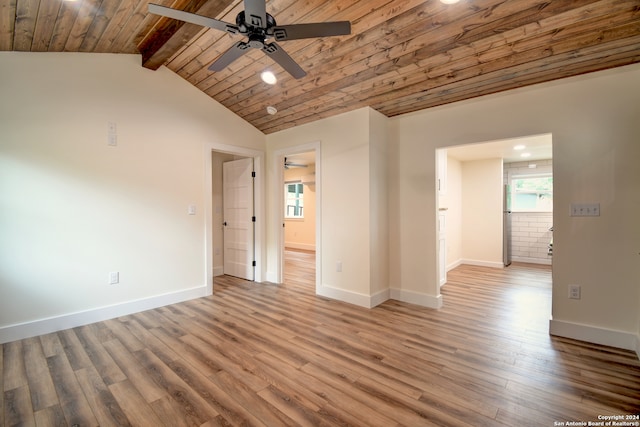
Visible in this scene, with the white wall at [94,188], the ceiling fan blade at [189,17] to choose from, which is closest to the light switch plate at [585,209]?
the ceiling fan blade at [189,17]

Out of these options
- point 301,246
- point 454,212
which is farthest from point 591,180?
point 301,246

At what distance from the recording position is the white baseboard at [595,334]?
96.3 inches

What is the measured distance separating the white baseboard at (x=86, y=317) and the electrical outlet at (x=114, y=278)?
27 cm

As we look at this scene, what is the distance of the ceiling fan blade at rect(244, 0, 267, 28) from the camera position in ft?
5.37

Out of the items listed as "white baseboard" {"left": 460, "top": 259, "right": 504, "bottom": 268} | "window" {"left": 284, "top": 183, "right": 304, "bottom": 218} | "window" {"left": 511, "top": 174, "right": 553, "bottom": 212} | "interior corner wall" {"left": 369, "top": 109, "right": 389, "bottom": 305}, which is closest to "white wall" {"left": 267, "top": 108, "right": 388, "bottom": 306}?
"interior corner wall" {"left": 369, "top": 109, "right": 389, "bottom": 305}

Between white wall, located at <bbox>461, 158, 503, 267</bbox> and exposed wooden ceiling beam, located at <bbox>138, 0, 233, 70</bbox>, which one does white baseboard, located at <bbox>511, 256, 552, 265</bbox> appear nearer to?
white wall, located at <bbox>461, 158, 503, 267</bbox>

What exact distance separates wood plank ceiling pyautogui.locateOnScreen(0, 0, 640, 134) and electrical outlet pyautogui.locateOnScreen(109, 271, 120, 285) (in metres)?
2.39

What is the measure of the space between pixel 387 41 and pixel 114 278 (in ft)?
12.6

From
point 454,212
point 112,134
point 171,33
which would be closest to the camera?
point 171,33

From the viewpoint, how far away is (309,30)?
5.97 ft

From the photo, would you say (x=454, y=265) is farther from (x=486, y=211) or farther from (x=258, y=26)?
(x=258, y=26)

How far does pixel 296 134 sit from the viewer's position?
4.34m

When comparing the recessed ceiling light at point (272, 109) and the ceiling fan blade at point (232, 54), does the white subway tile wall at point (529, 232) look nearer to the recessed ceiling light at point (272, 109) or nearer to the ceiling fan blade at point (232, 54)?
the recessed ceiling light at point (272, 109)

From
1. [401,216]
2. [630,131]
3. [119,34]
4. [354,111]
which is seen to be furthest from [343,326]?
[119,34]
